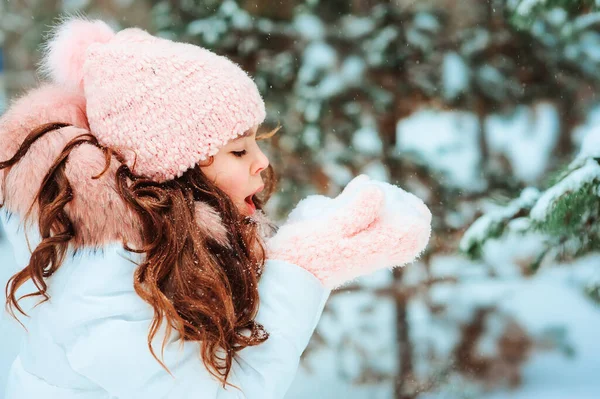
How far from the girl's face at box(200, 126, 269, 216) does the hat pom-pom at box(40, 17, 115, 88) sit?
0.33m

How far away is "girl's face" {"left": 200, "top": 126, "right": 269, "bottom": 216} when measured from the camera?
115cm

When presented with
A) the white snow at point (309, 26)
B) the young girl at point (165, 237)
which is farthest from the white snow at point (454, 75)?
the young girl at point (165, 237)

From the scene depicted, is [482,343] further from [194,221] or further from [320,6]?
[194,221]

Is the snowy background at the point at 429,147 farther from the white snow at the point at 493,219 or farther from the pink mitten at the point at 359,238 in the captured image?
the pink mitten at the point at 359,238

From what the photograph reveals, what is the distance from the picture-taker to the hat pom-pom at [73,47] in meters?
1.20

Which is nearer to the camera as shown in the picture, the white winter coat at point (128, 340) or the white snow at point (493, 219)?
the white winter coat at point (128, 340)

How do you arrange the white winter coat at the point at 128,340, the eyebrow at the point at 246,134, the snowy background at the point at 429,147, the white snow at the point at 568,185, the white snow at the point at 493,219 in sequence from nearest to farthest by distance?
1. the white winter coat at the point at 128,340
2. the eyebrow at the point at 246,134
3. the white snow at the point at 568,185
4. the white snow at the point at 493,219
5. the snowy background at the point at 429,147

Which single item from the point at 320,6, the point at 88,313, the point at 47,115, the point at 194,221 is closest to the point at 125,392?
the point at 88,313

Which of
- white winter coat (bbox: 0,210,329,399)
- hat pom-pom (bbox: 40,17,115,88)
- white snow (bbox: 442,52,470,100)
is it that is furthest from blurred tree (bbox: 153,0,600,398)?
white winter coat (bbox: 0,210,329,399)

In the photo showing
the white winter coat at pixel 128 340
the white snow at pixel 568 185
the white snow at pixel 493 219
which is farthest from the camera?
the white snow at pixel 493 219

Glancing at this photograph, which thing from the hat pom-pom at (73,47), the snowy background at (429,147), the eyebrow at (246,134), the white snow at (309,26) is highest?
the hat pom-pom at (73,47)

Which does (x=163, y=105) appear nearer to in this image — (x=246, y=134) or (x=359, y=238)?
(x=246, y=134)

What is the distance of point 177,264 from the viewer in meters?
1.05

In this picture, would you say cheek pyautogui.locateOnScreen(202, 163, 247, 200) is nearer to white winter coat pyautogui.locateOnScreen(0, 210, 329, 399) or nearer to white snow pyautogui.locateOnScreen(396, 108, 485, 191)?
white winter coat pyautogui.locateOnScreen(0, 210, 329, 399)
